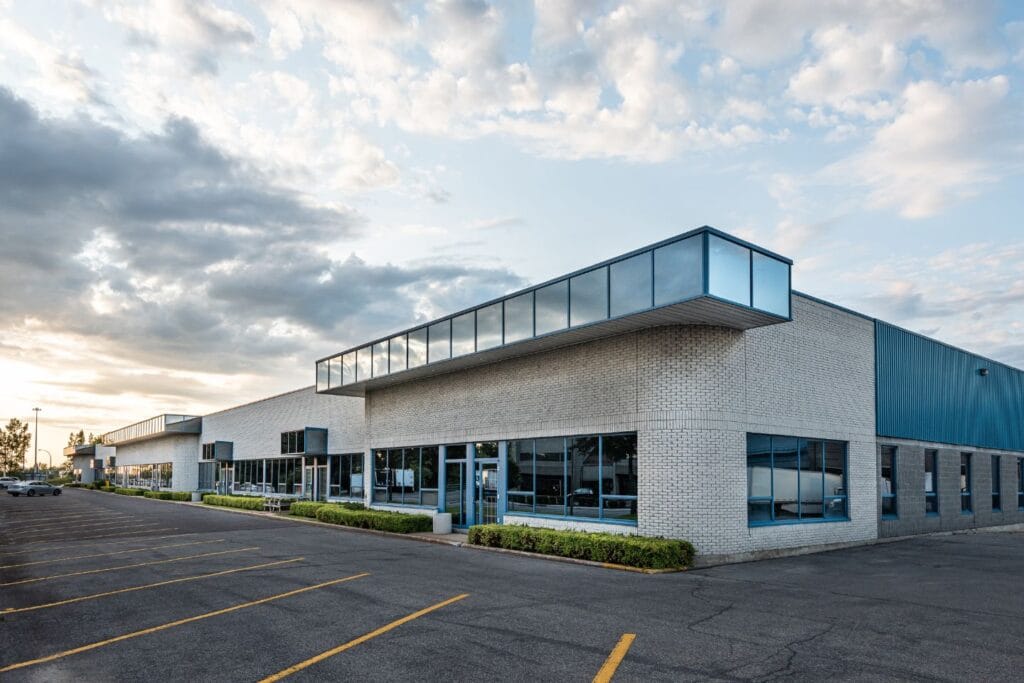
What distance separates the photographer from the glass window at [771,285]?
59.6ft

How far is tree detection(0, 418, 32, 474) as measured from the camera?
133625 mm

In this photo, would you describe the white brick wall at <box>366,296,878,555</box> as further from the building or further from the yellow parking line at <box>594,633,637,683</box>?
the yellow parking line at <box>594,633,637,683</box>

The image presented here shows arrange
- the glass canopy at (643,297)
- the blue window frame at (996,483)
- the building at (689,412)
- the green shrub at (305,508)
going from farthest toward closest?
the green shrub at (305,508), the blue window frame at (996,483), the building at (689,412), the glass canopy at (643,297)

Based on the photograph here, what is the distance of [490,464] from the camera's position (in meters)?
26.1

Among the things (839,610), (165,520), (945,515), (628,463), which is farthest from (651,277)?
(165,520)

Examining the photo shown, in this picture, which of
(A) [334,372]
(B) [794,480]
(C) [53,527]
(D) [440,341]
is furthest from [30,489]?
(B) [794,480]

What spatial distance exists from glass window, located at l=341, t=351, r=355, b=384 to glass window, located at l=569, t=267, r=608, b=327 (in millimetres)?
14535

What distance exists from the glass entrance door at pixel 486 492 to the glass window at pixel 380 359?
6.17m

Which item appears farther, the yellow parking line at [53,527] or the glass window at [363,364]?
the glass window at [363,364]

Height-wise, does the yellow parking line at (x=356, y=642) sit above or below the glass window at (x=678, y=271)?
below

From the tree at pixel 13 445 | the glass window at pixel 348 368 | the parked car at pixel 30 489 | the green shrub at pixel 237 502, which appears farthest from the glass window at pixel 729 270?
the tree at pixel 13 445

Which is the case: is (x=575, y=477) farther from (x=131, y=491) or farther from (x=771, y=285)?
(x=131, y=491)

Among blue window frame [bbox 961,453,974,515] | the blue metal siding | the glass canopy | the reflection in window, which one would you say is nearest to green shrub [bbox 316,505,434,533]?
the reflection in window

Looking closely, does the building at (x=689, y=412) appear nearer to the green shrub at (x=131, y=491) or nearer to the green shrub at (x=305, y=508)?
the green shrub at (x=305, y=508)
